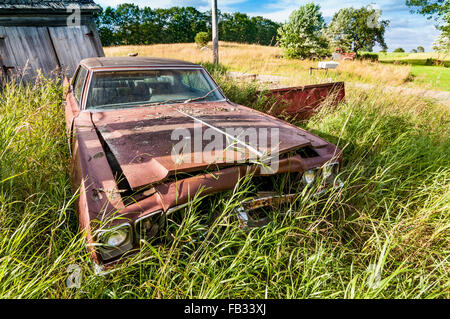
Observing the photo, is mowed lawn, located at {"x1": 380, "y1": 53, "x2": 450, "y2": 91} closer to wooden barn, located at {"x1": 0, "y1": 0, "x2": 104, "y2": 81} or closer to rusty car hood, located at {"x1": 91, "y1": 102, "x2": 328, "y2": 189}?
rusty car hood, located at {"x1": 91, "y1": 102, "x2": 328, "y2": 189}

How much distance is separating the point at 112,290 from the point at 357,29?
45.3 metres

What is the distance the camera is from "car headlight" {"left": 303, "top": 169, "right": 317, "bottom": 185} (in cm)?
200

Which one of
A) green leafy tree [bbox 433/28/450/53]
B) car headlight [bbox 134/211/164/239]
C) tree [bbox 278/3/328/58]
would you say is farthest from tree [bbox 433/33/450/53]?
car headlight [bbox 134/211/164/239]

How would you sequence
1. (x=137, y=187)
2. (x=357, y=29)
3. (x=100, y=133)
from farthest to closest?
(x=357, y=29) → (x=100, y=133) → (x=137, y=187)

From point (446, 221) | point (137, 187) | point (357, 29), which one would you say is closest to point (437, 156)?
point (446, 221)

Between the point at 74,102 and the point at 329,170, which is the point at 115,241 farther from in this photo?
the point at 74,102

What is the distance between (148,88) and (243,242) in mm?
2104

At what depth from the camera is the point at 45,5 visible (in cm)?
671

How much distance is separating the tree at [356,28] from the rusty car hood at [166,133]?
39.3m

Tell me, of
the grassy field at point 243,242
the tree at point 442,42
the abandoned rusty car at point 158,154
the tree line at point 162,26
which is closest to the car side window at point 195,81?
the abandoned rusty car at point 158,154

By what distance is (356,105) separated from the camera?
4078 mm

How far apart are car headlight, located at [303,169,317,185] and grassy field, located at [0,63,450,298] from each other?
18cm

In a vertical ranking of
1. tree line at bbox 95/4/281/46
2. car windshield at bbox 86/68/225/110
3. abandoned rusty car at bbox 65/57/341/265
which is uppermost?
tree line at bbox 95/4/281/46
